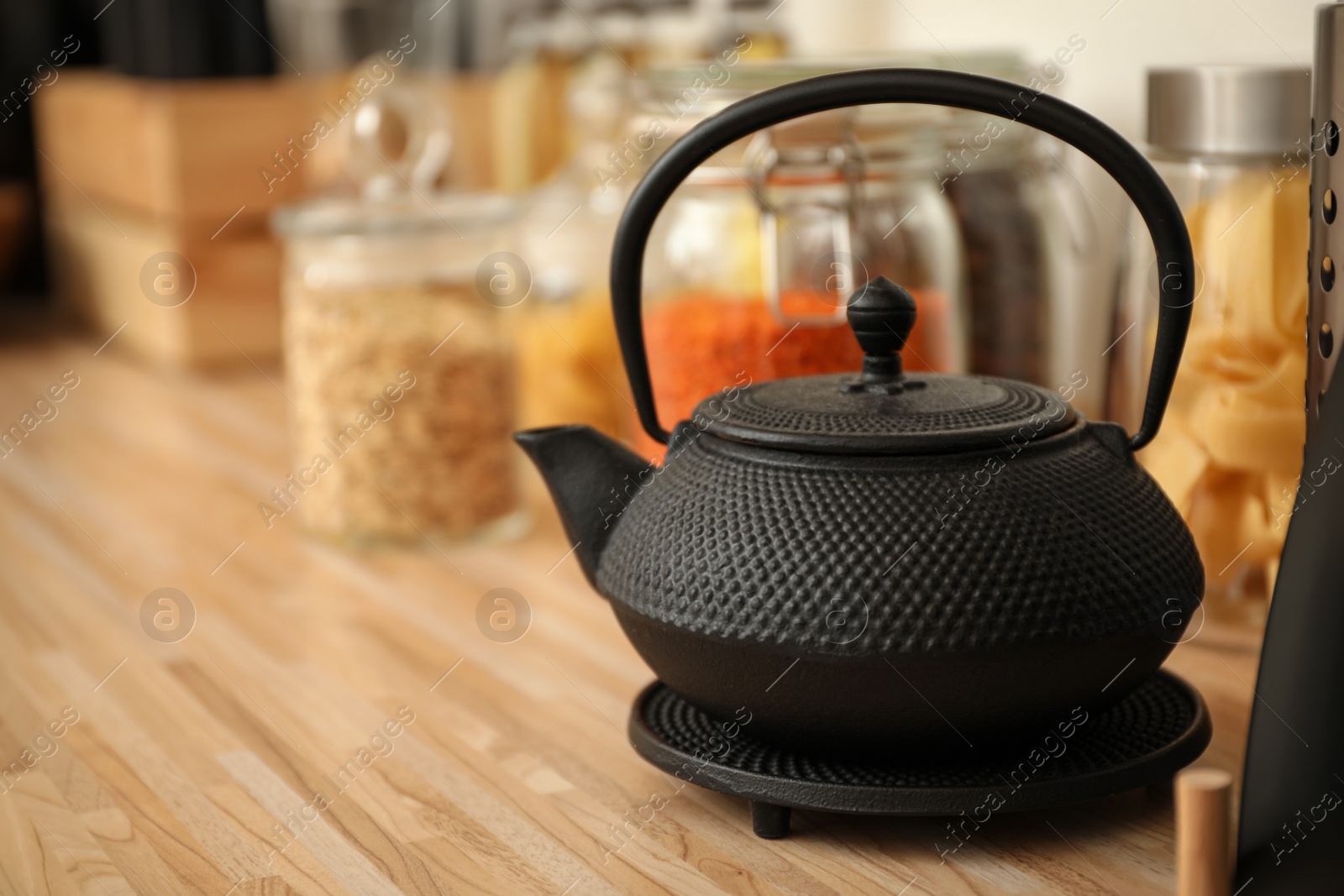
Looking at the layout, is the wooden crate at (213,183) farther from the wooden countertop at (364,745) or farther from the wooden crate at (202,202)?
the wooden countertop at (364,745)

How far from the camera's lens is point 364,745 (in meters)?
0.71

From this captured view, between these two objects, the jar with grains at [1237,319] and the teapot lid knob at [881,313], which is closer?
the teapot lid knob at [881,313]

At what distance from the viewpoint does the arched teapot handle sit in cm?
56

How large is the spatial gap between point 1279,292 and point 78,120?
1.60 meters

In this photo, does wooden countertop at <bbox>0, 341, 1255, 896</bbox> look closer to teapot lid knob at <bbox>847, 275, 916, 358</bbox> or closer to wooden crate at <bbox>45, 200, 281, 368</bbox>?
teapot lid knob at <bbox>847, 275, 916, 358</bbox>

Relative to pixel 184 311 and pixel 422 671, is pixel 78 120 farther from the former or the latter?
pixel 422 671

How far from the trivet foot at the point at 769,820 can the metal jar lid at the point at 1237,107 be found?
44 cm

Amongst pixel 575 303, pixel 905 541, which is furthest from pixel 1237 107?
pixel 575 303

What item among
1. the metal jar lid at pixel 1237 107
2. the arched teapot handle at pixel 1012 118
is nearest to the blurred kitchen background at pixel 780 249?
the metal jar lid at pixel 1237 107

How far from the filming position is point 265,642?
87 cm

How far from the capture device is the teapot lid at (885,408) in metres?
0.55

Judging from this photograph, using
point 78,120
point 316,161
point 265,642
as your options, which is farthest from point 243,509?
point 78,120

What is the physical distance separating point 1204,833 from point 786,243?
1.65ft

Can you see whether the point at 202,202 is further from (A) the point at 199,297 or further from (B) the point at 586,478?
(B) the point at 586,478
